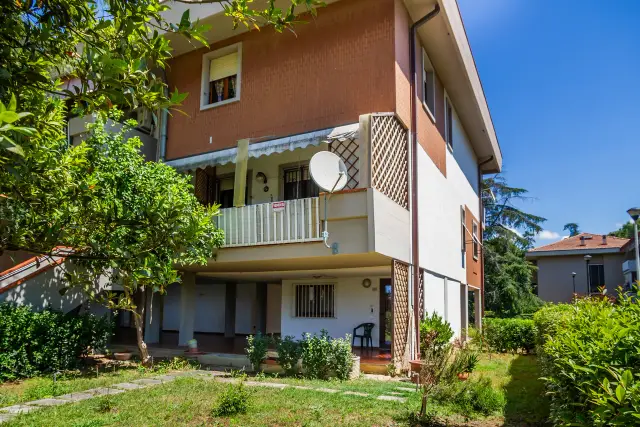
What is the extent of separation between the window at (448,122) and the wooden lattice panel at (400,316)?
698 centimetres

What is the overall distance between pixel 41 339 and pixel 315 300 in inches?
310

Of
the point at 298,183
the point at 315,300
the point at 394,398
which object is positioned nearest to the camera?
the point at 394,398

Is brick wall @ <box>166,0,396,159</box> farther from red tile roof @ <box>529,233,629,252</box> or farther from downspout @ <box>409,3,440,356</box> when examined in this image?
red tile roof @ <box>529,233,629,252</box>

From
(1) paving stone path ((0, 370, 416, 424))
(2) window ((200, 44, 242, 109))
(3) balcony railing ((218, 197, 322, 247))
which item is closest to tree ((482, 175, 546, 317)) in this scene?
(2) window ((200, 44, 242, 109))

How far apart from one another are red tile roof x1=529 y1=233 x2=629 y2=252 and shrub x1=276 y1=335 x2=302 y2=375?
3516 centimetres

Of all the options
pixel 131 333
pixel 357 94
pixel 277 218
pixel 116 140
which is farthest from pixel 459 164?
pixel 131 333

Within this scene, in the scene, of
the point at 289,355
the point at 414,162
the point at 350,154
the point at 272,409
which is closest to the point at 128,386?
the point at 289,355

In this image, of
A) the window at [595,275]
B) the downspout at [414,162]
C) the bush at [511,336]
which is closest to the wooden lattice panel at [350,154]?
the downspout at [414,162]

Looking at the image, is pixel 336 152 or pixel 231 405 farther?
pixel 336 152

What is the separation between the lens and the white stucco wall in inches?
601

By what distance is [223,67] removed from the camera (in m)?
15.1

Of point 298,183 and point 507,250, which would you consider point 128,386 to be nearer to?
point 298,183

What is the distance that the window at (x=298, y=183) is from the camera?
14414 millimetres

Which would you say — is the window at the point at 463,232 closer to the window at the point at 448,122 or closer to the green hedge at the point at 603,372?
the window at the point at 448,122
